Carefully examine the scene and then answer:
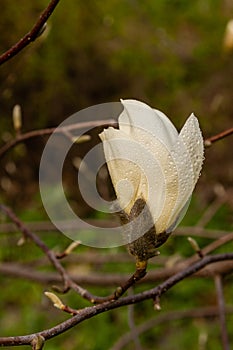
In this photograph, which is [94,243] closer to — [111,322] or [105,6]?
[111,322]

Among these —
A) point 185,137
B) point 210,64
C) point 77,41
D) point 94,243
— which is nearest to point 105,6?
point 77,41

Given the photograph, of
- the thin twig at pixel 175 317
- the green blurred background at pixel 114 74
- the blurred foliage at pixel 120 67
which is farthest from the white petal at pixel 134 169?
the blurred foliage at pixel 120 67

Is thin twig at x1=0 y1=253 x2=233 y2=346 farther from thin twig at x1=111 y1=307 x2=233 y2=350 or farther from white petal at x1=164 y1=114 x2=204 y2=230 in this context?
thin twig at x1=111 y1=307 x2=233 y2=350

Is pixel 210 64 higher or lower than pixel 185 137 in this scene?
lower

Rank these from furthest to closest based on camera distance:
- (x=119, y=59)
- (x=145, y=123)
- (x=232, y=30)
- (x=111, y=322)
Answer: (x=119, y=59)
(x=111, y=322)
(x=232, y=30)
(x=145, y=123)

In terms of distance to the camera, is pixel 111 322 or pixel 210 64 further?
pixel 210 64

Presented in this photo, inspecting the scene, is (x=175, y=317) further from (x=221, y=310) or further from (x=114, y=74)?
(x=114, y=74)

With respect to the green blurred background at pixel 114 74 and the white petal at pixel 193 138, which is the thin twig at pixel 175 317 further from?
the white petal at pixel 193 138

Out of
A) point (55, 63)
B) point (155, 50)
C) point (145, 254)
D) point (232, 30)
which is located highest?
point (145, 254)
